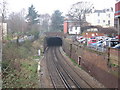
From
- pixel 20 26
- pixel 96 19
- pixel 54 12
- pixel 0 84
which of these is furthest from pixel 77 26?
pixel 0 84

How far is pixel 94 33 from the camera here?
123 feet

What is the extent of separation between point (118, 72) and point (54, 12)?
6171 cm

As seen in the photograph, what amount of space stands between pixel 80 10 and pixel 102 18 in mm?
6323

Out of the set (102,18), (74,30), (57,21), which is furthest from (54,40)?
(102,18)

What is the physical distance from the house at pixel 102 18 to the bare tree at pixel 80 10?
1488mm

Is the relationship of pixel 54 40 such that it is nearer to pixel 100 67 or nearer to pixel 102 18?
pixel 102 18

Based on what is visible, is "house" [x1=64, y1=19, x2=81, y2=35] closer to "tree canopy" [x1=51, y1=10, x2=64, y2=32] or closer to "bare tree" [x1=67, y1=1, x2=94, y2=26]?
"bare tree" [x1=67, y1=1, x2=94, y2=26]

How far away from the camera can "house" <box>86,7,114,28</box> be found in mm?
51469

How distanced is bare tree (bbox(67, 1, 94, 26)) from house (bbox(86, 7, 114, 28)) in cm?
149

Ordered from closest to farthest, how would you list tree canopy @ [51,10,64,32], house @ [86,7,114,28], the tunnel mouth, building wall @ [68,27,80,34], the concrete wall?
1. the concrete wall
2. building wall @ [68,27,80,34]
3. house @ [86,7,114,28]
4. the tunnel mouth
5. tree canopy @ [51,10,64,32]

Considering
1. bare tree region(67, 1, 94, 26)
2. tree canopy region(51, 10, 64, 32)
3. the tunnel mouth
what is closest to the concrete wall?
bare tree region(67, 1, 94, 26)

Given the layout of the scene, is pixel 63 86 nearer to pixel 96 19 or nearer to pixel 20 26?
pixel 20 26

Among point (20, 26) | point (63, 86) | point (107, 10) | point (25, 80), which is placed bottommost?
point (63, 86)

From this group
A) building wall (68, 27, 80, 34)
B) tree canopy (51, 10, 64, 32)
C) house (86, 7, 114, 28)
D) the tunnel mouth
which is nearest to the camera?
building wall (68, 27, 80, 34)
